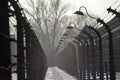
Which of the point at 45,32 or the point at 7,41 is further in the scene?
the point at 45,32

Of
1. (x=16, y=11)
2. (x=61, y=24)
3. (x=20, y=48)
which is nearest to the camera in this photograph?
(x=16, y=11)

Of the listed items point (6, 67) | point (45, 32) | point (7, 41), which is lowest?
point (6, 67)

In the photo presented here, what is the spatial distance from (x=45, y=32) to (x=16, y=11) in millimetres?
79739

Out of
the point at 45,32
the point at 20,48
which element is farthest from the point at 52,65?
the point at 20,48

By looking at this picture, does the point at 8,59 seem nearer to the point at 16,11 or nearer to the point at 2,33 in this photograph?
the point at 2,33

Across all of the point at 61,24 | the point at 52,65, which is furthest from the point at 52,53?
the point at 61,24

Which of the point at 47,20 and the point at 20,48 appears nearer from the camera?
the point at 20,48

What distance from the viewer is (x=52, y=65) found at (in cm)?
9106

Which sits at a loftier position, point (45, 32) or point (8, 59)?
point (45, 32)

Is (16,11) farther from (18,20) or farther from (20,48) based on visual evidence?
(20,48)

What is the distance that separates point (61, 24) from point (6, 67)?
269 feet

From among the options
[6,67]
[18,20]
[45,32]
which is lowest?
[6,67]

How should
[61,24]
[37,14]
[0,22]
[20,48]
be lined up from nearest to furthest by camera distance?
[0,22], [20,48], [37,14], [61,24]

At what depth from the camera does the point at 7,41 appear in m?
4.46
